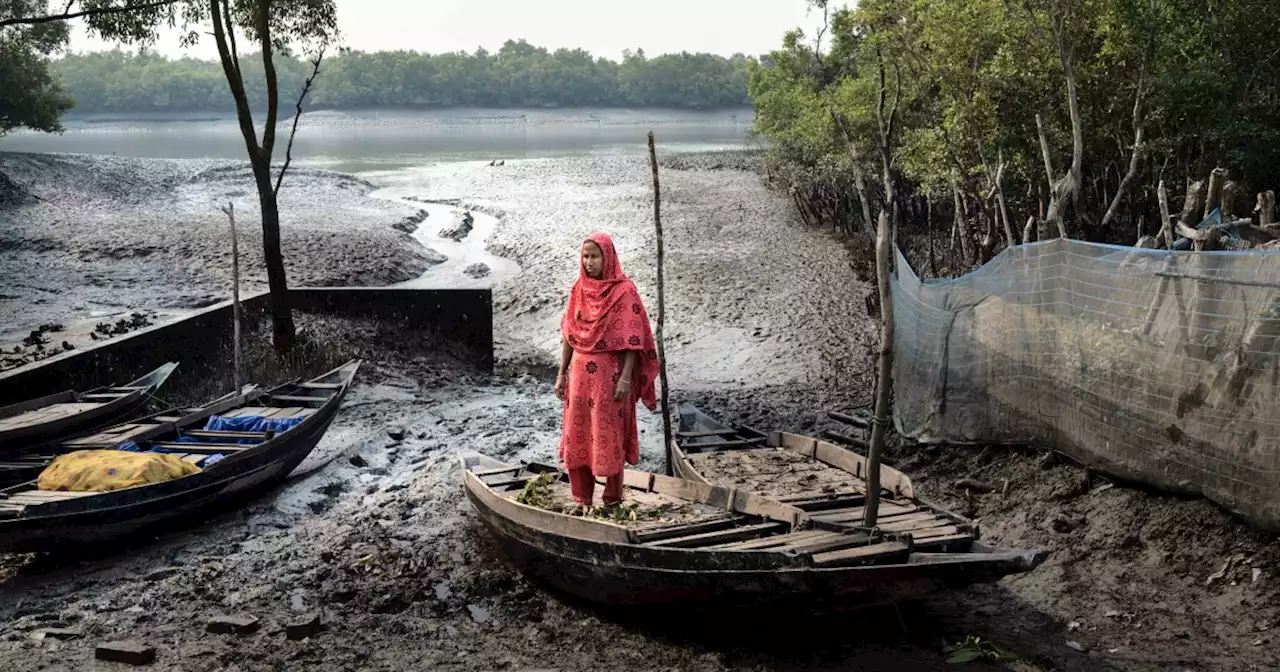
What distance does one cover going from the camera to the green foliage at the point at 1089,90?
1296 centimetres

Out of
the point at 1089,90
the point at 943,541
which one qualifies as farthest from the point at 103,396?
the point at 1089,90

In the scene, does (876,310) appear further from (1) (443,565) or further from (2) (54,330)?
(2) (54,330)

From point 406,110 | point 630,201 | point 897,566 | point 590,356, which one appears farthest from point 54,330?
point 406,110

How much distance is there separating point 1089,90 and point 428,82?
9944 centimetres

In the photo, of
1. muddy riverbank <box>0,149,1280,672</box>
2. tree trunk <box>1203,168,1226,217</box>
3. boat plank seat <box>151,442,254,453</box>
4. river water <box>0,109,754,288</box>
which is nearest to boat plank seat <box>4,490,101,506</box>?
muddy riverbank <box>0,149,1280,672</box>

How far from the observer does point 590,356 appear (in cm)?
748

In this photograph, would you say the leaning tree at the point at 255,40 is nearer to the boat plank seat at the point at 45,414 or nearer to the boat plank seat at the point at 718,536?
the boat plank seat at the point at 45,414

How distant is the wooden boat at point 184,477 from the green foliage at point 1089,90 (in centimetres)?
731

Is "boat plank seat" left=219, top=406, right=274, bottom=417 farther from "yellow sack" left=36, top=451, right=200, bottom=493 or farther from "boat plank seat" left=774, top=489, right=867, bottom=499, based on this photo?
"boat plank seat" left=774, top=489, right=867, bottom=499

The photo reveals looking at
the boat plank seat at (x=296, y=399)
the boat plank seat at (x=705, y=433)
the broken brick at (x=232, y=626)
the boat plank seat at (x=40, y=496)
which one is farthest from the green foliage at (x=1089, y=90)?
the boat plank seat at (x=40, y=496)

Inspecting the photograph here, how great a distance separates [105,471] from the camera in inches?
340

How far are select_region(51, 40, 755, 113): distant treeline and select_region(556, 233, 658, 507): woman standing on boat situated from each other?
97887 mm

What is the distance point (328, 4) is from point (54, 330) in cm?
586

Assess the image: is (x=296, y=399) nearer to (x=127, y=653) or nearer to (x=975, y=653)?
(x=127, y=653)
